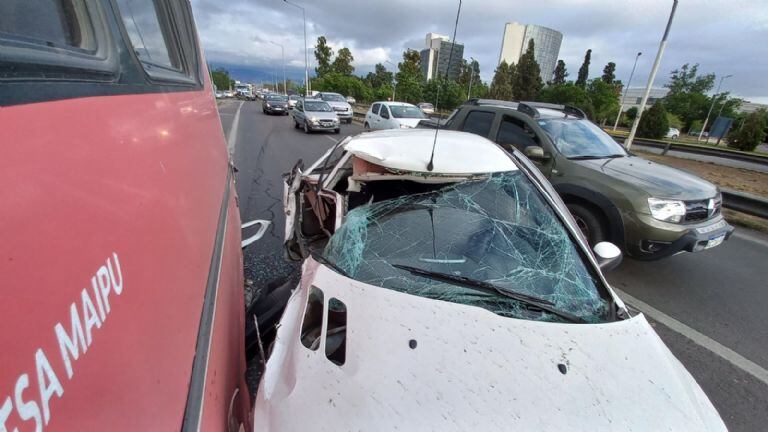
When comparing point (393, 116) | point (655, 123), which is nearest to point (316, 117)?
point (393, 116)

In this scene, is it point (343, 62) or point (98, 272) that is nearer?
point (98, 272)

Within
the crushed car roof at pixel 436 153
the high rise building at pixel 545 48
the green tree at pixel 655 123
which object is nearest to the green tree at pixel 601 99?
the high rise building at pixel 545 48

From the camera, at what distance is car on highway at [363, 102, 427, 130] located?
11.2m

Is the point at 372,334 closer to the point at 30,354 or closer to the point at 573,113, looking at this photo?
the point at 30,354

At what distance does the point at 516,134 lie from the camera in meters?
4.62

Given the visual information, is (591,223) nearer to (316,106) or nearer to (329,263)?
(329,263)

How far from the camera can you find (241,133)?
12.9 m

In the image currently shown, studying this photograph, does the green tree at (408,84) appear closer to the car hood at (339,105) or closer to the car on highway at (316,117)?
the car hood at (339,105)

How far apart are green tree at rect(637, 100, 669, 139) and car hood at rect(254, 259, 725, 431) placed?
33.1 metres

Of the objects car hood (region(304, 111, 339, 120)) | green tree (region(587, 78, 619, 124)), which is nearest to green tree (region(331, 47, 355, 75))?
green tree (region(587, 78, 619, 124))

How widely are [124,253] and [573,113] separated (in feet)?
18.6

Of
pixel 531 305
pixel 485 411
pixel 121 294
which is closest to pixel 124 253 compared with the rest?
pixel 121 294

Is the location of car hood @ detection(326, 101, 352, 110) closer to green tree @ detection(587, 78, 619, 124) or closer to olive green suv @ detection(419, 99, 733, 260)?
olive green suv @ detection(419, 99, 733, 260)

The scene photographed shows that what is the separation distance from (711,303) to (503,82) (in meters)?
44.9
